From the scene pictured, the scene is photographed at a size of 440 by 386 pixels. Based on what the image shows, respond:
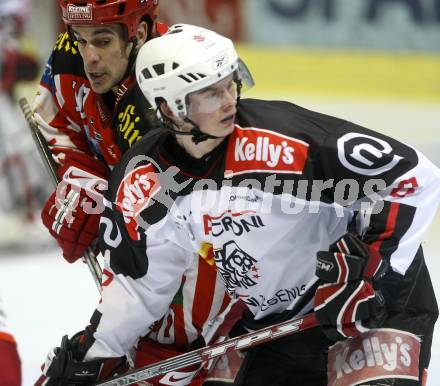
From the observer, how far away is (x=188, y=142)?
2939 millimetres

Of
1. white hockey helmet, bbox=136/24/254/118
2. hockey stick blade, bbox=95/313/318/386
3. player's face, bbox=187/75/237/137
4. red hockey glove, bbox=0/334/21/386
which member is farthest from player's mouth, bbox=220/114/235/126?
red hockey glove, bbox=0/334/21/386

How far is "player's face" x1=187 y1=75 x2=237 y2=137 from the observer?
285cm

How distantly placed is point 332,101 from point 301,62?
53cm

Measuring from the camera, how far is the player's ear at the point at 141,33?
345 cm

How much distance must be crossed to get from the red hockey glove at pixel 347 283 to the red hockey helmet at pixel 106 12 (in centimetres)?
107

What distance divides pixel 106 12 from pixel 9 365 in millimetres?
1524

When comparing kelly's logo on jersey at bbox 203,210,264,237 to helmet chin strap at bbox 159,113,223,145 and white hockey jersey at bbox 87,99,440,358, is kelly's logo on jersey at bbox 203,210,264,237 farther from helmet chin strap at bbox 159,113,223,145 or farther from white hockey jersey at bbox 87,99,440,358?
helmet chin strap at bbox 159,113,223,145

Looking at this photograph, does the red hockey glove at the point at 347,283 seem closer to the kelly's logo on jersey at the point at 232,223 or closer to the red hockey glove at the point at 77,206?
the kelly's logo on jersey at the point at 232,223

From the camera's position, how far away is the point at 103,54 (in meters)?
3.36

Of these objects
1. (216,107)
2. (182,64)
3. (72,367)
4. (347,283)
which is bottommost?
(72,367)

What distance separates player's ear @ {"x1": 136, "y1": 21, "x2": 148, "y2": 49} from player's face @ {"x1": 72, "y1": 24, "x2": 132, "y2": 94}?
47 mm

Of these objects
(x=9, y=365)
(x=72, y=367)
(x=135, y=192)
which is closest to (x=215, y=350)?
(x=72, y=367)

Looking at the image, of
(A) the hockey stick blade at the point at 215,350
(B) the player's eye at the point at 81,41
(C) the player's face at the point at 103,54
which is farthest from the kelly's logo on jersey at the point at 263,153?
(B) the player's eye at the point at 81,41

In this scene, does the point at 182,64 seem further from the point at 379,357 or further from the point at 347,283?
the point at 379,357
